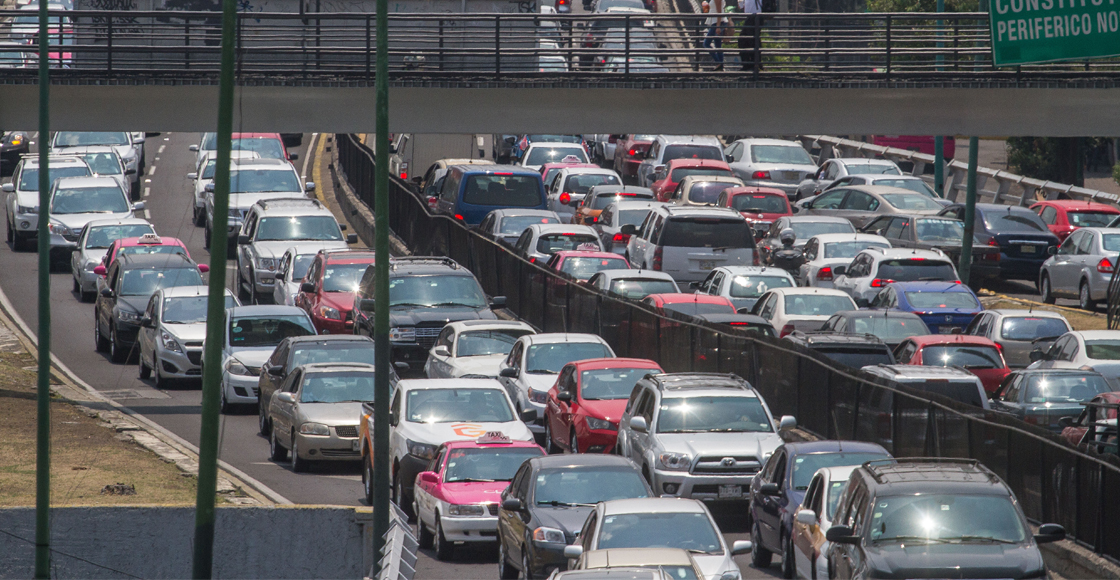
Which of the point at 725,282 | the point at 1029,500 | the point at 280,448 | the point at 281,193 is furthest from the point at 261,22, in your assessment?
the point at 1029,500

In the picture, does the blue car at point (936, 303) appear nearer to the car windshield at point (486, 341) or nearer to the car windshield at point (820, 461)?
the car windshield at point (486, 341)

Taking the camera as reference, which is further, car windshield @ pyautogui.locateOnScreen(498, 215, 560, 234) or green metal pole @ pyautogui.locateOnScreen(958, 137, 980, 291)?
car windshield @ pyautogui.locateOnScreen(498, 215, 560, 234)

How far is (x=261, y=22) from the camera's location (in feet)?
182

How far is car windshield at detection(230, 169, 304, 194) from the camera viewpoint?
134ft

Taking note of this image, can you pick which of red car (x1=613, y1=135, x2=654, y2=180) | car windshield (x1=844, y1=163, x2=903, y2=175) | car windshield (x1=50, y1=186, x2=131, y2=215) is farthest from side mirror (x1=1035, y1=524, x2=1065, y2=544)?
red car (x1=613, y1=135, x2=654, y2=180)

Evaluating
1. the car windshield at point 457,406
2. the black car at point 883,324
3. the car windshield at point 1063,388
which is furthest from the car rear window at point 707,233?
the car windshield at point 457,406

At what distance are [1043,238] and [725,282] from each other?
28.0 ft

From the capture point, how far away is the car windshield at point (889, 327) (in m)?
24.6

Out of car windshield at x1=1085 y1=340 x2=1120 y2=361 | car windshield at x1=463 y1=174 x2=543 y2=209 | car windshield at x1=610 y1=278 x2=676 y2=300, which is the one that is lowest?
car windshield at x1=1085 y1=340 x2=1120 y2=361

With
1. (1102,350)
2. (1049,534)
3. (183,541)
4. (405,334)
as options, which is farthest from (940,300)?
(1049,534)

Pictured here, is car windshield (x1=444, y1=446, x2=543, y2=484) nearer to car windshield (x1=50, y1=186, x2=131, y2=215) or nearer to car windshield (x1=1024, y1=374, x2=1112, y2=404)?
car windshield (x1=1024, y1=374, x2=1112, y2=404)

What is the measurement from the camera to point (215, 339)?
12789mm

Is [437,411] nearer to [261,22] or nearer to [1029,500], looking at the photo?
[1029,500]

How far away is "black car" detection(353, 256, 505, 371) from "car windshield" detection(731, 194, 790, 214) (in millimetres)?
9993
